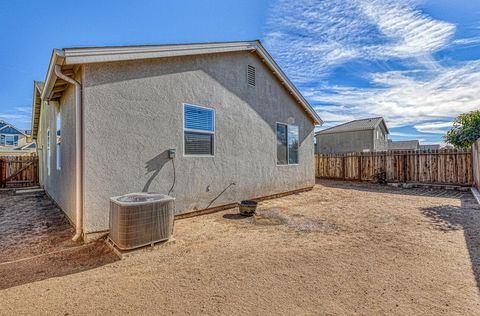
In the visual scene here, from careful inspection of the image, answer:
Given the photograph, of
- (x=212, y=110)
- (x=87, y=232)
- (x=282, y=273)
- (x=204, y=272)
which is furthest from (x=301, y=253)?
(x=212, y=110)

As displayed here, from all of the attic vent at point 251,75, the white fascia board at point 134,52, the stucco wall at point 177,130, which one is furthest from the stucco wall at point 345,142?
the white fascia board at point 134,52

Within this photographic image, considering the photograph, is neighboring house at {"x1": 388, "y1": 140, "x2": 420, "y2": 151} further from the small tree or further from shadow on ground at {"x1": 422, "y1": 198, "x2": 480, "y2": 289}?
shadow on ground at {"x1": 422, "y1": 198, "x2": 480, "y2": 289}

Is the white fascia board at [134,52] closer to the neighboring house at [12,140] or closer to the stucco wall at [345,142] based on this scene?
the stucco wall at [345,142]

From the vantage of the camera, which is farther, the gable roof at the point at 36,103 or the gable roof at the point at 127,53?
the gable roof at the point at 36,103

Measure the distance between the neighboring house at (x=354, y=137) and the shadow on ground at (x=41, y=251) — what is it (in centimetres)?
2571

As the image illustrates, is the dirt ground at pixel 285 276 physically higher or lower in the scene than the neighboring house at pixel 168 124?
lower

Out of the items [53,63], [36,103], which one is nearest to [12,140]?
[36,103]

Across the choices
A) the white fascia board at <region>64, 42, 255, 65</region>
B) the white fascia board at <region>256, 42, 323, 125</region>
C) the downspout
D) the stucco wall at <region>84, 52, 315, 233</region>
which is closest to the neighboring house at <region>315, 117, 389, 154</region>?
the white fascia board at <region>256, 42, 323, 125</region>

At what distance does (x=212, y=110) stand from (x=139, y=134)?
2.21 metres

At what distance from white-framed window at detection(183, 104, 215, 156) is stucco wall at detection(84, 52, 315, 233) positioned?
0.51ft

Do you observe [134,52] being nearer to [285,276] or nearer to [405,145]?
[285,276]

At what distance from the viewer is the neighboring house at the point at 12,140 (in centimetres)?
2869

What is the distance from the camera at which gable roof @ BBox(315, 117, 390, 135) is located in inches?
959

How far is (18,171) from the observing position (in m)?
12.3
